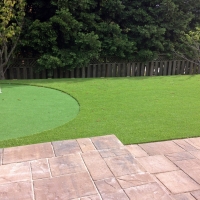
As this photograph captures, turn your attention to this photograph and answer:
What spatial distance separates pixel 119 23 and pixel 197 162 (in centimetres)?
781

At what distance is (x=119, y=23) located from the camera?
922cm

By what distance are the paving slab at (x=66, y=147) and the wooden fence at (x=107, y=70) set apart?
5.73m

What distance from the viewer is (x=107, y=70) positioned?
880cm

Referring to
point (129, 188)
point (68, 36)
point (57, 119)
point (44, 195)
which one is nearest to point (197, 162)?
point (129, 188)

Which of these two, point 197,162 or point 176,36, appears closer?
point 197,162

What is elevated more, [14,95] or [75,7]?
[75,7]

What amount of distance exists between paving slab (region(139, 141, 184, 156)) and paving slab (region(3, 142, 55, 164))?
3.63 ft

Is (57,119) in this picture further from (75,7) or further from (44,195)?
(75,7)

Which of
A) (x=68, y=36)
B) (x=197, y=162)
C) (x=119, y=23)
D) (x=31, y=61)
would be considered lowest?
(x=197, y=162)

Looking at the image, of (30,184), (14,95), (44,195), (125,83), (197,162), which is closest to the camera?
(44,195)

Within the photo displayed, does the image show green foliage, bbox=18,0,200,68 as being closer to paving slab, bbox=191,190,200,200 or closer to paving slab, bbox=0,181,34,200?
paving slab, bbox=0,181,34,200

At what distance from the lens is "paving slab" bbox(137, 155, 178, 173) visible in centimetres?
224

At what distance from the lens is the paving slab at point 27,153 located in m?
2.29

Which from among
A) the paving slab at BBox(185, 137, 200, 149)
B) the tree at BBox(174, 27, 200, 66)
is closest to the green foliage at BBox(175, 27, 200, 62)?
the tree at BBox(174, 27, 200, 66)
